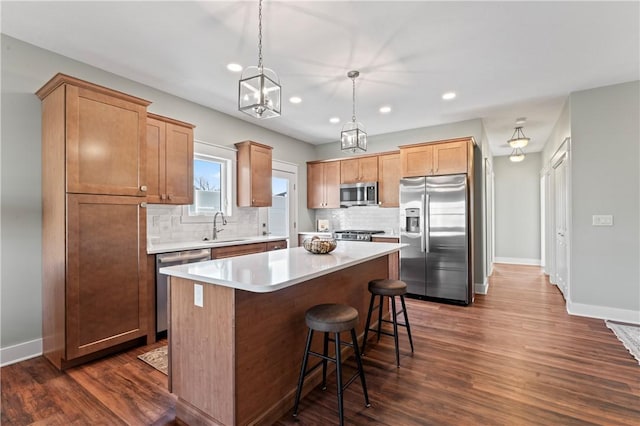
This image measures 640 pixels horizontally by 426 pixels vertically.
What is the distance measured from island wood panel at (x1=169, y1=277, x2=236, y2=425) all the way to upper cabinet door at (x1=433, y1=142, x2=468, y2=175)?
3.90m

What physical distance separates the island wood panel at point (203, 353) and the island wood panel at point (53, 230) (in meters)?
1.29

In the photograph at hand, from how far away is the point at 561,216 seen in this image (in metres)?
4.84

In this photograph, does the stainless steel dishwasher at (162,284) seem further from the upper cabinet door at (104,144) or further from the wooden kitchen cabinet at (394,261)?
the wooden kitchen cabinet at (394,261)

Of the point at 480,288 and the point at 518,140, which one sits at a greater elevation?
the point at 518,140

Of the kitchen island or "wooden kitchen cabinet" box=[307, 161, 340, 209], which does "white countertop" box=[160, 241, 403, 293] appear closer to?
the kitchen island

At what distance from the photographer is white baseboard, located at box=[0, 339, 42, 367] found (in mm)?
2541

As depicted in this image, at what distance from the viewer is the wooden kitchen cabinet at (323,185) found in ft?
20.0

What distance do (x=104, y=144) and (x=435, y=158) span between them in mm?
4244

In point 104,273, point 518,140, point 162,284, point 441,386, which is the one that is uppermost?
point 518,140

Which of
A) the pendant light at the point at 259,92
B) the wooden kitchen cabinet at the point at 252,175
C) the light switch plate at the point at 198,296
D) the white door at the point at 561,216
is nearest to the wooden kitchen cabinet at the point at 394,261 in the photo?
the wooden kitchen cabinet at the point at 252,175

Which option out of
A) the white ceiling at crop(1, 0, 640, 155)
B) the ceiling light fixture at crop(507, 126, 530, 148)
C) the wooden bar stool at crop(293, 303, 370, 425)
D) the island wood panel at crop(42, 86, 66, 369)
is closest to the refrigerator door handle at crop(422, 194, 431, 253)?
the white ceiling at crop(1, 0, 640, 155)

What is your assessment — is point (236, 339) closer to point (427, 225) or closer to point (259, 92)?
point (259, 92)

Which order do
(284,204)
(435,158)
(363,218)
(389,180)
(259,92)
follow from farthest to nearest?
(363,218) < (284,204) < (389,180) < (435,158) < (259,92)

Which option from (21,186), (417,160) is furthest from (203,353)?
(417,160)
